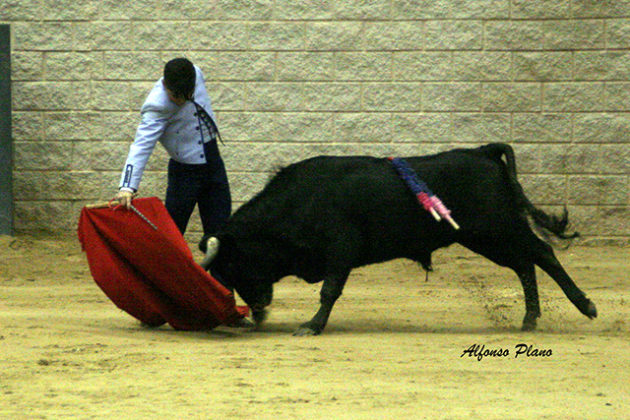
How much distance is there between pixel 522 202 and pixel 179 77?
2315 mm

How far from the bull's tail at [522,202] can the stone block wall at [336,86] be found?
3.34 metres

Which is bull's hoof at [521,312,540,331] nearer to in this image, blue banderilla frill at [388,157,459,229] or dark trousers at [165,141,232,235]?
blue banderilla frill at [388,157,459,229]

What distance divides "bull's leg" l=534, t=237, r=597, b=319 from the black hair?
245 centimetres

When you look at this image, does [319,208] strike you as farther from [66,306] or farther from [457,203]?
[66,306]

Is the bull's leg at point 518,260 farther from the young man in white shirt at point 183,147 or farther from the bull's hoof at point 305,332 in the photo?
the young man in white shirt at point 183,147

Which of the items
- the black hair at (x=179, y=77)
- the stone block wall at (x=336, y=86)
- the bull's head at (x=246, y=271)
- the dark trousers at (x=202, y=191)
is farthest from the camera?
the stone block wall at (x=336, y=86)

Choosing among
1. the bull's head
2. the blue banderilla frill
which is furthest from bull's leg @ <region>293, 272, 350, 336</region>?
the blue banderilla frill

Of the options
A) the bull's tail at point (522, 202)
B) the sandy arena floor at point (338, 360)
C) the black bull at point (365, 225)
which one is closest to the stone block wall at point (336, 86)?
the sandy arena floor at point (338, 360)

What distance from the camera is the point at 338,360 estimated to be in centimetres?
556

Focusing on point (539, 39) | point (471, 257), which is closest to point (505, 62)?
point (539, 39)

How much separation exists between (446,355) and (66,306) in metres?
3.34

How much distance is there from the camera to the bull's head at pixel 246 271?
22.2 feet

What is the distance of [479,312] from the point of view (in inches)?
301

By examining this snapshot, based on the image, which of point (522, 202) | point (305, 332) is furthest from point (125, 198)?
point (522, 202)
